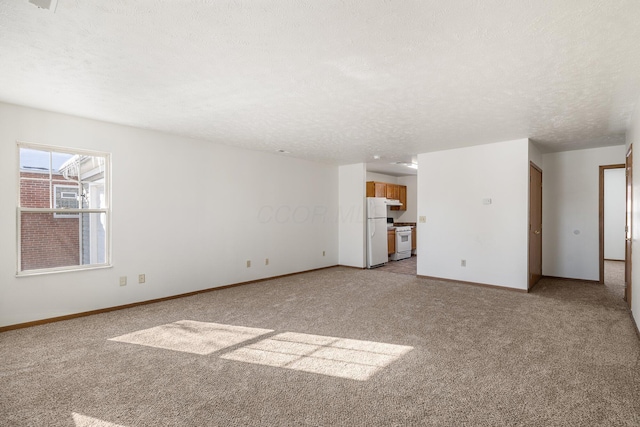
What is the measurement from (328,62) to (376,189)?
6.29 meters

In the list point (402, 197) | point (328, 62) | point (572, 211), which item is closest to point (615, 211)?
point (572, 211)

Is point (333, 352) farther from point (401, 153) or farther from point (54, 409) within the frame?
point (401, 153)

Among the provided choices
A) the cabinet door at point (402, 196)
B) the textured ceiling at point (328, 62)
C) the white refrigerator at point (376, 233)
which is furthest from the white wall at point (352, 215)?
the textured ceiling at point (328, 62)

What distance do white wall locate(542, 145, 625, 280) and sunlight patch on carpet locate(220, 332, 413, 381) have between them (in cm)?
490

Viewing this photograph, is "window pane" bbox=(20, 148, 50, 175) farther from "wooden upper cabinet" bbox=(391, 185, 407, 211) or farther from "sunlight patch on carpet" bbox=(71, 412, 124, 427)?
"wooden upper cabinet" bbox=(391, 185, 407, 211)

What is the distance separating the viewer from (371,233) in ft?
24.7

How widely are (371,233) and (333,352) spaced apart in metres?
4.78

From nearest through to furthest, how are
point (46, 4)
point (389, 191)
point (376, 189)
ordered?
point (46, 4)
point (376, 189)
point (389, 191)

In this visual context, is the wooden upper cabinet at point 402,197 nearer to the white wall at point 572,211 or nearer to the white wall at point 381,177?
the white wall at point 381,177

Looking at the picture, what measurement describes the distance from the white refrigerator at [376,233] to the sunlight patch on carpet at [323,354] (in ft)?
14.5

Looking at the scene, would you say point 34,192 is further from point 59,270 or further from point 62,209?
point 59,270

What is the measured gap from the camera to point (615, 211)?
8344 millimetres

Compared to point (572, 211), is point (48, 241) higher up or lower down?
lower down

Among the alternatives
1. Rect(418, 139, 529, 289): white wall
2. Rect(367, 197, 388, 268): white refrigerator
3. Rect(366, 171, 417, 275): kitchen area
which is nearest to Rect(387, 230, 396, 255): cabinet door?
Rect(366, 171, 417, 275): kitchen area
